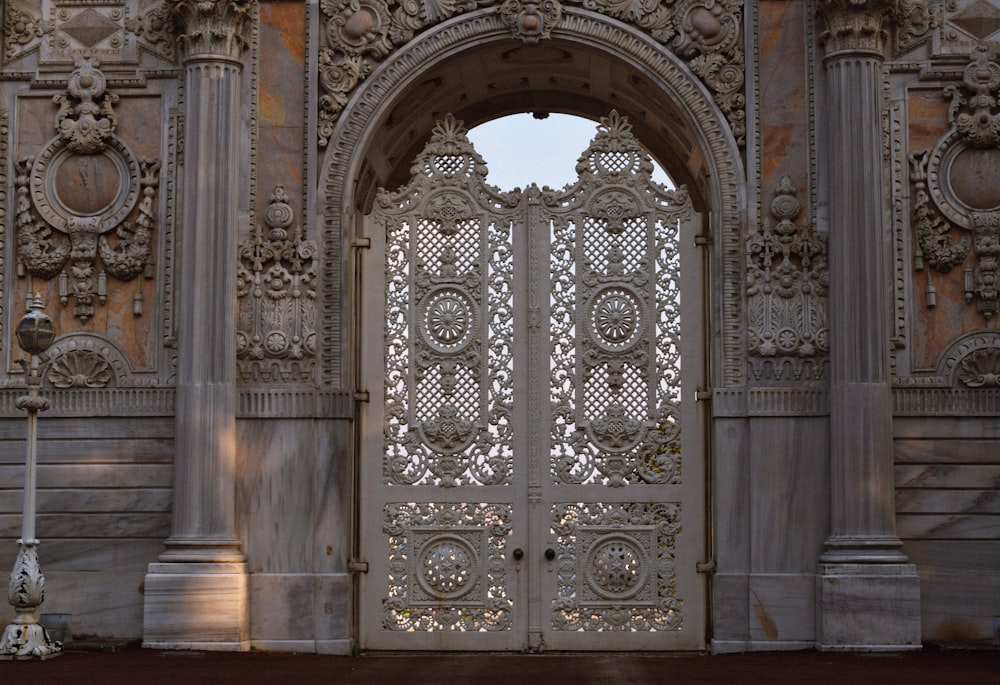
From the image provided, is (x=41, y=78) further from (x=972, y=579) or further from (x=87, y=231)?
(x=972, y=579)

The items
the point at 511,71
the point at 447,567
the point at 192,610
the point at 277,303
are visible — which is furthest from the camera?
the point at 511,71

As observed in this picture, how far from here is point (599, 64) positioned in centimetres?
1434

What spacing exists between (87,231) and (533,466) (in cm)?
408

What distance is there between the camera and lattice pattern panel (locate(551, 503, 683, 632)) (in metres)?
13.7

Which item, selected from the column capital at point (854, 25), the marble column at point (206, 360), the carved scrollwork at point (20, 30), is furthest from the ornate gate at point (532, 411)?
the carved scrollwork at point (20, 30)

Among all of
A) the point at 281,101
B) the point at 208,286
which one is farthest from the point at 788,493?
the point at 281,101

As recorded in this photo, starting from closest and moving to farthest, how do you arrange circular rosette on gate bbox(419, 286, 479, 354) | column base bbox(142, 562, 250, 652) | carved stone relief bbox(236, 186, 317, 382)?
column base bbox(142, 562, 250, 652), carved stone relief bbox(236, 186, 317, 382), circular rosette on gate bbox(419, 286, 479, 354)

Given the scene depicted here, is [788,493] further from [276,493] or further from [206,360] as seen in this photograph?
[206,360]

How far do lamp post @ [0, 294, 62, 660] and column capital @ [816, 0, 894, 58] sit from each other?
6.44 m

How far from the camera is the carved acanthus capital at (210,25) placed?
44.7ft

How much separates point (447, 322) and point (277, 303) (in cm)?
140

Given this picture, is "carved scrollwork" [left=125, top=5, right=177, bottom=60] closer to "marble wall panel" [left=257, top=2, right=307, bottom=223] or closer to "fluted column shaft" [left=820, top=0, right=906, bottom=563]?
"marble wall panel" [left=257, top=2, right=307, bottom=223]

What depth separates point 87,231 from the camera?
13.8m

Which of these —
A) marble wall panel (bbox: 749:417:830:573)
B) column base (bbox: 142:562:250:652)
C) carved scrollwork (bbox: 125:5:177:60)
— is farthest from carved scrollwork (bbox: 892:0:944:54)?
column base (bbox: 142:562:250:652)
